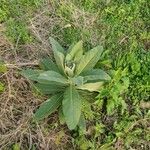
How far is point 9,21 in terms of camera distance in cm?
435

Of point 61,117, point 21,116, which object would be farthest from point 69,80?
point 21,116

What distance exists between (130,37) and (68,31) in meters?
0.60

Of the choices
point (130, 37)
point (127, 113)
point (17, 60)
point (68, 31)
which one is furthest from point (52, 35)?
point (127, 113)

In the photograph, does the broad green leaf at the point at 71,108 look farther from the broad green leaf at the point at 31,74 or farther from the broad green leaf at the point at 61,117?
the broad green leaf at the point at 31,74

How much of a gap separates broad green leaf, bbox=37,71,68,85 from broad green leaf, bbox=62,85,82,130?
119 mm

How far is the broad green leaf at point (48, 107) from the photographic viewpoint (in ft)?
12.7

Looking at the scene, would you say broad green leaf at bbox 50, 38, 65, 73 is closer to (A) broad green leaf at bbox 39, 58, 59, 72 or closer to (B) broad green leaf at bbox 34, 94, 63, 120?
(A) broad green leaf at bbox 39, 58, 59, 72

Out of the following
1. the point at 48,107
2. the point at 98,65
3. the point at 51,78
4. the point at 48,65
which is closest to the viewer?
the point at 51,78

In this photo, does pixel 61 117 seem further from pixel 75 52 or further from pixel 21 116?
pixel 75 52

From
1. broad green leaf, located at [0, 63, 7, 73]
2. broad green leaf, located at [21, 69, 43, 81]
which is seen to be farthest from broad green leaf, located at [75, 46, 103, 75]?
broad green leaf, located at [0, 63, 7, 73]

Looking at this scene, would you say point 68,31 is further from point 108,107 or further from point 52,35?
point 108,107

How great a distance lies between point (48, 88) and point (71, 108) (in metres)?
0.28

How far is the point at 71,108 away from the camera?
12.4ft

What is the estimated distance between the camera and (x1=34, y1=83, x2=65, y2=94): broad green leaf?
12.8ft
